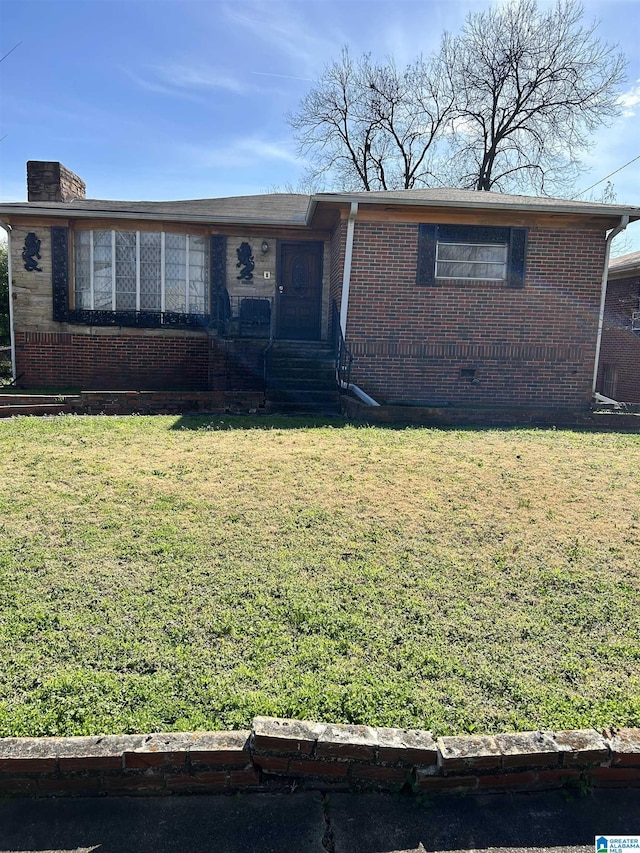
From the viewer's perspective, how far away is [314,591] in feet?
10.8

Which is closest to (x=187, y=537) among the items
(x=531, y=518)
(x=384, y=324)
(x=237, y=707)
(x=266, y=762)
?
(x=237, y=707)

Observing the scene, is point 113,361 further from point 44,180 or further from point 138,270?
point 44,180

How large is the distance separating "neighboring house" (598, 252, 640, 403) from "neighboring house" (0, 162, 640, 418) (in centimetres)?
560

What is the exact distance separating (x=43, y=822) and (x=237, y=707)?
0.77 metres

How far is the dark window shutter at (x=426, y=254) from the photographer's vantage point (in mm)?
10023

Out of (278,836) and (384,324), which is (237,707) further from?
(384,324)

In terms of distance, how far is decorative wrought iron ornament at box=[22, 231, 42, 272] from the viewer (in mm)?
11516

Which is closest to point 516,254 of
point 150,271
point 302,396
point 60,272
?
point 302,396

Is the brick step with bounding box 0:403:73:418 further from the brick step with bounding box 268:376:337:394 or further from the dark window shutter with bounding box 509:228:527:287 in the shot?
the dark window shutter with bounding box 509:228:527:287

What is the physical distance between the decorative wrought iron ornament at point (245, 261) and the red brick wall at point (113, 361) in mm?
1618

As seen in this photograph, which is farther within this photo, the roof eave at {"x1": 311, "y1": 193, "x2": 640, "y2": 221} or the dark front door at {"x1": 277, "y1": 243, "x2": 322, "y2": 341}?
the dark front door at {"x1": 277, "y1": 243, "x2": 322, "y2": 341}

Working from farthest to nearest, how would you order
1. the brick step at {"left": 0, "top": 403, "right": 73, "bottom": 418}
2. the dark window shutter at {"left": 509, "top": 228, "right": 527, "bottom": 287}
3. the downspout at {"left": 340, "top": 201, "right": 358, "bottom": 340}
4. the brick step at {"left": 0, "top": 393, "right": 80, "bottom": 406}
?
the dark window shutter at {"left": 509, "top": 228, "right": 527, "bottom": 287} → the downspout at {"left": 340, "top": 201, "right": 358, "bottom": 340} → the brick step at {"left": 0, "top": 393, "right": 80, "bottom": 406} → the brick step at {"left": 0, "top": 403, "right": 73, "bottom": 418}

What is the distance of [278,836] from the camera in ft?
6.47

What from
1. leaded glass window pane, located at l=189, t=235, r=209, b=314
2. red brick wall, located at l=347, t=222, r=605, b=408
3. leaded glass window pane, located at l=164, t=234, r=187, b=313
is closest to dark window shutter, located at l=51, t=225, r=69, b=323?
leaded glass window pane, located at l=164, t=234, r=187, b=313
